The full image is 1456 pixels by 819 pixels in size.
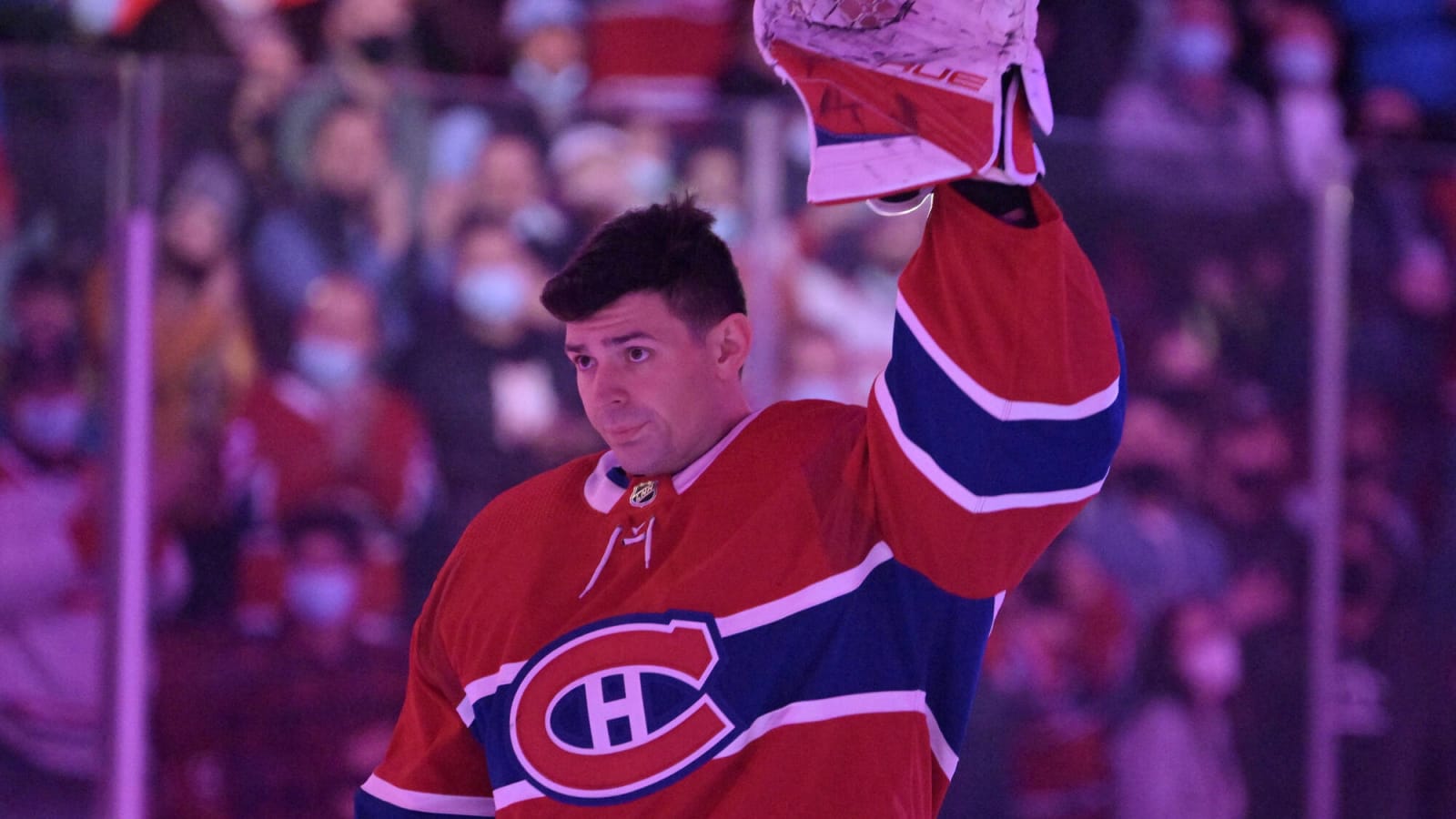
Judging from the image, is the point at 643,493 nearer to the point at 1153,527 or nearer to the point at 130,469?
the point at 130,469

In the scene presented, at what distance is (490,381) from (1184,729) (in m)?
1.81

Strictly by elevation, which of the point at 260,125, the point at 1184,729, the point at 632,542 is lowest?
the point at 1184,729

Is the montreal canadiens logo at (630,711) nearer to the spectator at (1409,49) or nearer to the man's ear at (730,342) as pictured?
the man's ear at (730,342)

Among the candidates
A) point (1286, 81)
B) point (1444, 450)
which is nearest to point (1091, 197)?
point (1444, 450)

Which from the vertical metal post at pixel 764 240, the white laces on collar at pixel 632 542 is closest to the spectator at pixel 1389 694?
the vertical metal post at pixel 764 240

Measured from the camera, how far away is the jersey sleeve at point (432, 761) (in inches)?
67.4

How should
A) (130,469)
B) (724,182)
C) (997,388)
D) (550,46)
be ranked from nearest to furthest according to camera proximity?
(997,388) < (130,469) < (724,182) < (550,46)

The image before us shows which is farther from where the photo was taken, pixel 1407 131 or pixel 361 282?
pixel 1407 131

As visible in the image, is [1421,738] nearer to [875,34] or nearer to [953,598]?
[953,598]

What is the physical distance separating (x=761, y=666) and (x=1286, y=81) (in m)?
4.70

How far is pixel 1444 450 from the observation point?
13.1ft

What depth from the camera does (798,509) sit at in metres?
1.49

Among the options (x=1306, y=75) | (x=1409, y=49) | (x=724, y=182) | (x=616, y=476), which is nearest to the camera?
(x=616, y=476)

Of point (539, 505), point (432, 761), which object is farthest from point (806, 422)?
point (432, 761)
